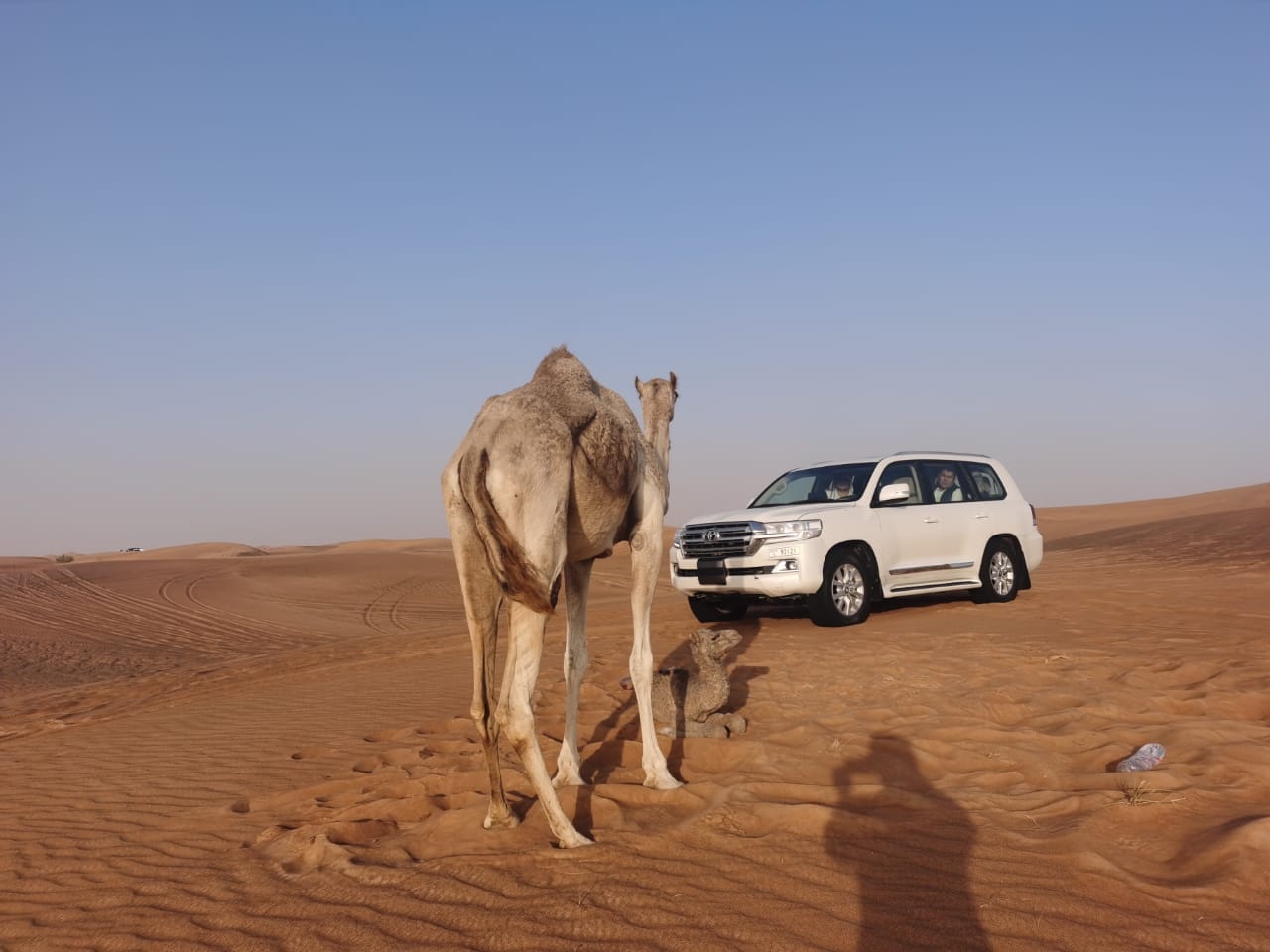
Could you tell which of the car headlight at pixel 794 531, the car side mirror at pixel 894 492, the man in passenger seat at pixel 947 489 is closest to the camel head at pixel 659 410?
the car headlight at pixel 794 531

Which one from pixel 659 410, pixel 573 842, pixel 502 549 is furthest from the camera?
pixel 659 410

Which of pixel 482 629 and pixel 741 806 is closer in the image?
pixel 741 806

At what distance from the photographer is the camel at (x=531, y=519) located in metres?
5.04

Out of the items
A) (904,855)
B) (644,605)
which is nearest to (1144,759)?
(904,855)

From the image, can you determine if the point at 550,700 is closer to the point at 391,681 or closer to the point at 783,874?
the point at 391,681

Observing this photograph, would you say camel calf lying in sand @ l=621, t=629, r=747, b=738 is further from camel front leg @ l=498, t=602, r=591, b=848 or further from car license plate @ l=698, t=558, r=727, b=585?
car license plate @ l=698, t=558, r=727, b=585

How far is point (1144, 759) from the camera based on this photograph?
5969mm

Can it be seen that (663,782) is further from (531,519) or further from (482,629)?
(531,519)

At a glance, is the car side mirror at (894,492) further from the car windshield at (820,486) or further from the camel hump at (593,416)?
the camel hump at (593,416)

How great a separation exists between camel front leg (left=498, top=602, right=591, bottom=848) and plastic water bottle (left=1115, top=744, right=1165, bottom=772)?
3.48 metres

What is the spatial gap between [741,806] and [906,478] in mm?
9062

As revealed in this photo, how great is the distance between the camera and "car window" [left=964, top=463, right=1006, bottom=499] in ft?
47.0

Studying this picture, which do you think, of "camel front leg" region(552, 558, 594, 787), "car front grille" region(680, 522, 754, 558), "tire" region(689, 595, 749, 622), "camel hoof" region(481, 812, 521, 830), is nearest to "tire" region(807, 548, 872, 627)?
"car front grille" region(680, 522, 754, 558)

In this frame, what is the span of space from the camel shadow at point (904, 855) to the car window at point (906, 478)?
23.7ft
